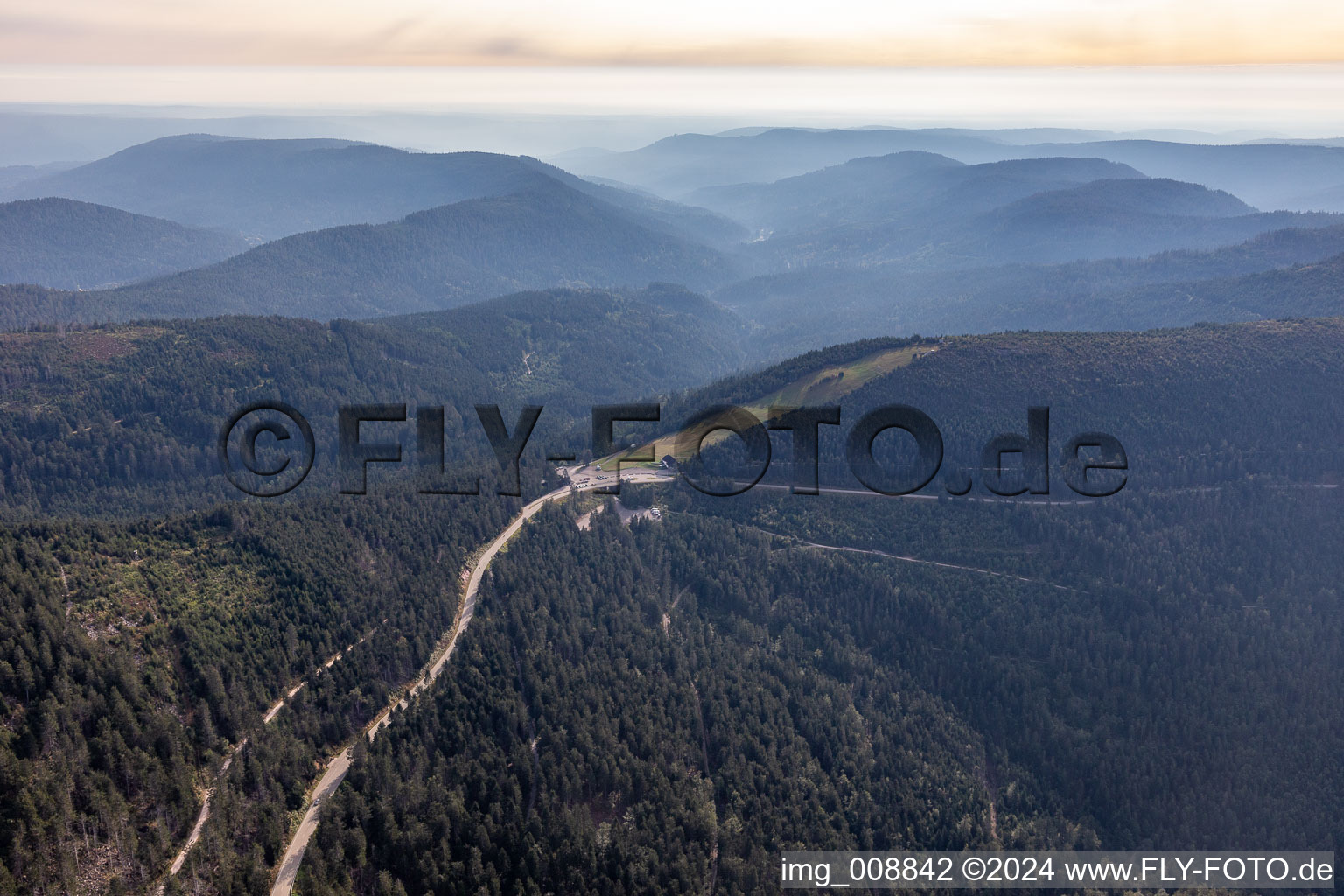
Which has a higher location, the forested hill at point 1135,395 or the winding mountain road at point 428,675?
the forested hill at point 1135,395

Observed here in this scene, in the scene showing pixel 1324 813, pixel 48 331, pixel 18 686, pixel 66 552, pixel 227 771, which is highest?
pixel 48 331

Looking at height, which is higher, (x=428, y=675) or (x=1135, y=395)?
(x=1135, y=395)

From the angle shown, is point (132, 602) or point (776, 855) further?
point (132, 602)

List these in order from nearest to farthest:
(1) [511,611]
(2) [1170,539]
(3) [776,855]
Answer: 1. (3) [776,855]
2. (1) [511,611]
3. (2) [1170,539]

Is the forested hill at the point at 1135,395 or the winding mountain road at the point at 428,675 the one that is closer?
the winding mountain road at the point at 428,675

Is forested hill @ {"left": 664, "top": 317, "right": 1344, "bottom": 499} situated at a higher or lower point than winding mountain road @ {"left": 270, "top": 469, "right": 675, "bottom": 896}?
A: higher

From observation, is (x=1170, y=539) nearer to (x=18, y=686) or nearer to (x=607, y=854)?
(x=607, y=854)

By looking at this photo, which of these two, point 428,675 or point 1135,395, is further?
point 1135,395

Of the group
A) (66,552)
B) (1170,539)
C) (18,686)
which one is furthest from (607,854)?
(1170,539)

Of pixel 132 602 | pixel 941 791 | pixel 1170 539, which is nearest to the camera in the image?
pixel 132 602

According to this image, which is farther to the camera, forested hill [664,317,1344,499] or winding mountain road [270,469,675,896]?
forested hill [664,317,1344,499]

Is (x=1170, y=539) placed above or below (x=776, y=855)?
above
